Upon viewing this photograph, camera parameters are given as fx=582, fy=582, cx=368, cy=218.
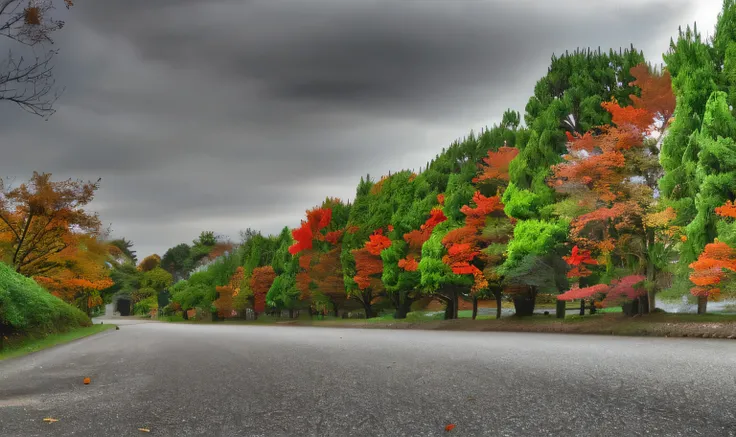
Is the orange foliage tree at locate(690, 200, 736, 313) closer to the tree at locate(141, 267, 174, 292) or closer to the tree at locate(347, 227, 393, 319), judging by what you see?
the tree at locate(347, 227, 393, 319)

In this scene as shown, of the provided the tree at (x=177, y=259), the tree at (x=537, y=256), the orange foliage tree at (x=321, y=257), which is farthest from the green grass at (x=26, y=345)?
the tree at (x=177, y=259)

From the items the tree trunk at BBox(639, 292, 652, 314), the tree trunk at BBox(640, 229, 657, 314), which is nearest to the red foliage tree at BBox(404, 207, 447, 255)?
the tree trunk at BBox(640, 229, 657, 314)

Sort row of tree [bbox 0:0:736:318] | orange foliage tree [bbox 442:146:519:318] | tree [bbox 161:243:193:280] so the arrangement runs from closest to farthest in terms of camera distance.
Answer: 1. row of tree [bbox 0:0:736:318]
2. orange foliage tree [bbox 442:146:519:318]
3. tree [bbox 161:243:193:280]

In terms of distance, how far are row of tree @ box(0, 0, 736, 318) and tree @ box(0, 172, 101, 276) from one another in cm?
7

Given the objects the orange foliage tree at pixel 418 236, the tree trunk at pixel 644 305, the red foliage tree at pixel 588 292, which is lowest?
the tree trunk at pixel 644 305

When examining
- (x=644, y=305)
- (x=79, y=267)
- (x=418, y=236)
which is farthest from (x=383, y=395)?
(x=79, y=267)

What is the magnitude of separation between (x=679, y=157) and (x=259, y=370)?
16967 mm

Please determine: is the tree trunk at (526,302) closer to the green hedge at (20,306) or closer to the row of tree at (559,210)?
the row of tree at (559,210)

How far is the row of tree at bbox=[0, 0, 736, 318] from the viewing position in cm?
1944

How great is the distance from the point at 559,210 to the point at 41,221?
984 inches

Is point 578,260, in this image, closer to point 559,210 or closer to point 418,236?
point 559,210

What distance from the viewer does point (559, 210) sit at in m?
23.8

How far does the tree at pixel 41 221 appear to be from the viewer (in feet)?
93.7

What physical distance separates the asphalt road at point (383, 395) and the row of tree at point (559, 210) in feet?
30.6
